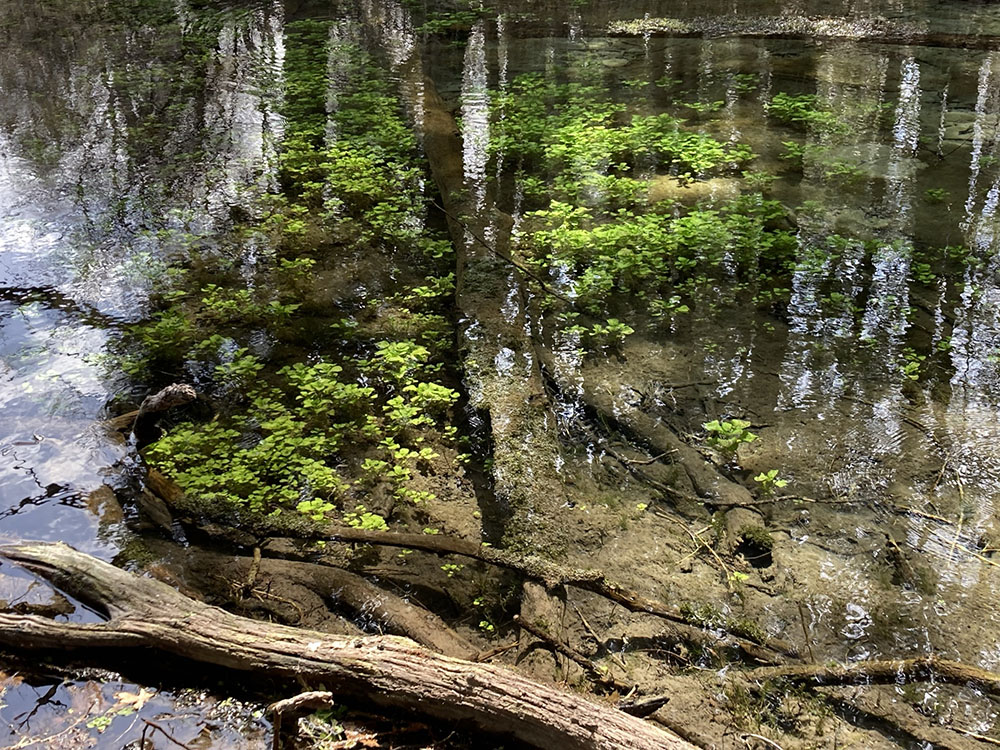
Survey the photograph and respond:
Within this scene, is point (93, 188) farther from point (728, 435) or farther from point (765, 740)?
point (765, 740)

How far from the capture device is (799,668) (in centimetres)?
304

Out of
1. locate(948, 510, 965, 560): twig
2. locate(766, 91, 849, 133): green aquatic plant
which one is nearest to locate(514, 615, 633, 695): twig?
locate(948, 510, 965, 560): twig

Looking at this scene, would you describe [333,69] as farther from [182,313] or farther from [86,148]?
[182,313]

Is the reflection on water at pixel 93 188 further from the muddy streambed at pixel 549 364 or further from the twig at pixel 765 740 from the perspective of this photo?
the twig at pixel 765 740

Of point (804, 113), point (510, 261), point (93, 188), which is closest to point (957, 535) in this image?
point (510, 261)

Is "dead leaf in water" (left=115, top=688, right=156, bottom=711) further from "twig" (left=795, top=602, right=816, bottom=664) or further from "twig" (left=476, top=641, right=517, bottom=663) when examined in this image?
"twig" (left=795, top=602, right=816, bottom=664)

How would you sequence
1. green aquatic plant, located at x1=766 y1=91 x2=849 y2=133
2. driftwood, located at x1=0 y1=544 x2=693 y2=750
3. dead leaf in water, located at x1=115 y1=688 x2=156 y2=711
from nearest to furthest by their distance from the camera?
driftwood, located at x1=0 y1=544 x2=693 y2=750 < dead leaf in water, located at x1=115 y1=688 x2=156 y2=711 < green aquatic plant, located at x1=766 y1=91 x2=849 y2=133

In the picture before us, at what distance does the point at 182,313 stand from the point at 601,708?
4.27 metres

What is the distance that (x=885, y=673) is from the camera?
9.88 feet

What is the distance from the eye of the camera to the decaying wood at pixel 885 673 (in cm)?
298

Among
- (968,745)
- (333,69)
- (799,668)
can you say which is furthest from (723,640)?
(333,69)

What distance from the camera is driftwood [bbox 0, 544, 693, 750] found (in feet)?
8.13

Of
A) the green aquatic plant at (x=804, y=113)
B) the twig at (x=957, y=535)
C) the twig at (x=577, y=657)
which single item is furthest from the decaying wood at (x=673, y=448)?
the green aquatic plant at (x=804, y=113)

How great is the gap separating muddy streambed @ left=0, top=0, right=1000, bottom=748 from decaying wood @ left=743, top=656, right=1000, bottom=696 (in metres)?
0.05
